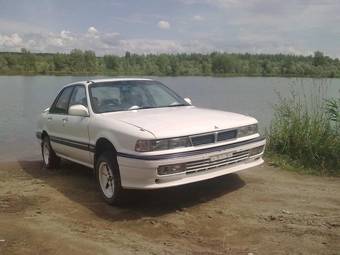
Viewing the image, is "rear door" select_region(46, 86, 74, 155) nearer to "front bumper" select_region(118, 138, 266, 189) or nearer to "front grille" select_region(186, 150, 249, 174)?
"front bumper" select_region(118, 138, 266, 189)

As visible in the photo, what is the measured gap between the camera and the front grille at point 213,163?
18.3 ft

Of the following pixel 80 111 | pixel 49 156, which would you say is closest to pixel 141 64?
pixel 49 156

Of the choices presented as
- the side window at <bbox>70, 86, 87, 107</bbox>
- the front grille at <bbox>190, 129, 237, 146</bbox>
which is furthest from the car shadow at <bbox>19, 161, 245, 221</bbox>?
the side window at <bbox>70, 86, 87, 107</bbox>

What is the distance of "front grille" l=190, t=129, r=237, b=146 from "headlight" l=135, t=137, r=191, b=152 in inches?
7.0

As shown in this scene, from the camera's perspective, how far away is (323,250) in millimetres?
4277

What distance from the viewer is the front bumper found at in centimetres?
542

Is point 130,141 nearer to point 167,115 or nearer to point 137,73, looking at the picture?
point 167,115

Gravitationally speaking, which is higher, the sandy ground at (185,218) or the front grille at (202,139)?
the front grille at (202,139)

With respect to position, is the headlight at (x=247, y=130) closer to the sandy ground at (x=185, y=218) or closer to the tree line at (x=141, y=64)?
the sandy ground at (x=185, y=218)

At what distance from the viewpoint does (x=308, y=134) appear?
8781mm

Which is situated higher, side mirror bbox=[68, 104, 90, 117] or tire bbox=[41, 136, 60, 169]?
side mirror bbox=[68, 104, 90, 117]

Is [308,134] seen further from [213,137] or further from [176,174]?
[176,174]

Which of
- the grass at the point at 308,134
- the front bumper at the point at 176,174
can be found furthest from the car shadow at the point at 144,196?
the grass at the point at 308,134

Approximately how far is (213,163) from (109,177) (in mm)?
1480
